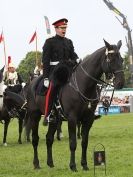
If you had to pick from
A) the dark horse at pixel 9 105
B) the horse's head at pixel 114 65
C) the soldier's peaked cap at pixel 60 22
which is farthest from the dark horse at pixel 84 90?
the dark horse at pixel 9 105

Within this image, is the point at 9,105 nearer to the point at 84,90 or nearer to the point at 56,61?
the point at 56,61

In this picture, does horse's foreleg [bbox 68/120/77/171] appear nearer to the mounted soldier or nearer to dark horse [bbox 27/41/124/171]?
dark horse [bbox 27/41/124/171]

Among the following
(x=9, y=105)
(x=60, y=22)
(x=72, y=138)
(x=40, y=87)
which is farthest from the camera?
(x=9, y=105)

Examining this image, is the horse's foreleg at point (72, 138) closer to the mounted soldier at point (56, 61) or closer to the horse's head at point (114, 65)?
the mounted soldier at point (56, 61)

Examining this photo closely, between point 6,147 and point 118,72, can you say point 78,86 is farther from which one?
point 6,147

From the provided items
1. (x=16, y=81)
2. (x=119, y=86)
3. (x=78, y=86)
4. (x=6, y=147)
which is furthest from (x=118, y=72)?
(x=16, y=81)

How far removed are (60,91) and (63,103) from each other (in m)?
0.36

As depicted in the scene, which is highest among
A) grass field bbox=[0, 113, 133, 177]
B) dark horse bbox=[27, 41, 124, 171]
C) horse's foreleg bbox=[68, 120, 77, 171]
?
dark horse bbox=[27, 41, 124, 171]

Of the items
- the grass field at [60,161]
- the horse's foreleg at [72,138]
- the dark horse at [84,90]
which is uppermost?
the dark horse at [84,90]

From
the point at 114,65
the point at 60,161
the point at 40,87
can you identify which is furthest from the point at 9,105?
the point at 114,65

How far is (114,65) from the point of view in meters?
10.8

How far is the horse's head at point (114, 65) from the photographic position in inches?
417

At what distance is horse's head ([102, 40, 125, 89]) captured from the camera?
1059 cm

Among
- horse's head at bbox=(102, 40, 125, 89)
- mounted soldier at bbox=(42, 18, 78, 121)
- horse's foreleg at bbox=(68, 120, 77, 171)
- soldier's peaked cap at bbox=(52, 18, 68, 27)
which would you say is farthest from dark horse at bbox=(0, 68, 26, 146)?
horse's head at bbox=(102, 40, 125, 89)
